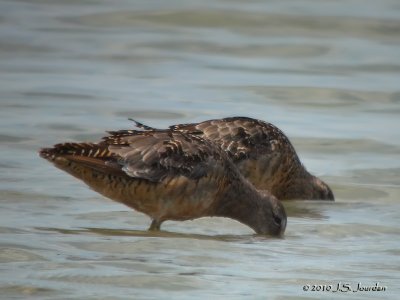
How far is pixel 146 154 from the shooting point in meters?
8.58

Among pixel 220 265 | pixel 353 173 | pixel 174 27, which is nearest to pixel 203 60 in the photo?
pixel 174 27

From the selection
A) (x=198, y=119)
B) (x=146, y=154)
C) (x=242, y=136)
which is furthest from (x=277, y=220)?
(x=198, y=119)

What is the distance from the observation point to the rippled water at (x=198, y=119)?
287 inches

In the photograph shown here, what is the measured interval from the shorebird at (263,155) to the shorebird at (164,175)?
72cm

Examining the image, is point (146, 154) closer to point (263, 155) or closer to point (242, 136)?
point (242, 136)

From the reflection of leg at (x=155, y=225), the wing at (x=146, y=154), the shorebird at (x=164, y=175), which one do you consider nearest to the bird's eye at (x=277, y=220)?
the shorebird at (x=164, y=175)

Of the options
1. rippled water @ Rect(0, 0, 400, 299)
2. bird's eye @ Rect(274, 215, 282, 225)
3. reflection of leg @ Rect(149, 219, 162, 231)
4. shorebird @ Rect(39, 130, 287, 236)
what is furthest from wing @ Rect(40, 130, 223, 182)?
bird's eye @ Rect(274, 215, 282, 225)

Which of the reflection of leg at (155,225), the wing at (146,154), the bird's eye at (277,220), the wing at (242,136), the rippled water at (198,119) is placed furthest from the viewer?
the wing at (242,136)

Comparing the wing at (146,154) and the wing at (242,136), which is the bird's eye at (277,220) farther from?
the wing at (242,136)

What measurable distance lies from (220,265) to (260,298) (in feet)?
2.30

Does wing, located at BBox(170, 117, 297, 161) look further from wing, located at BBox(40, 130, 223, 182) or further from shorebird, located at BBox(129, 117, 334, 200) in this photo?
wing, located at BBox(40, 130, 223, 182)

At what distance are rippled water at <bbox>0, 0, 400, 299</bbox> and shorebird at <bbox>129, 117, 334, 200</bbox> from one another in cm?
18

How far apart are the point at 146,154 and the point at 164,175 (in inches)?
6.3

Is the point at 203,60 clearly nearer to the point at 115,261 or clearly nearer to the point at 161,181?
the point at 161,181
